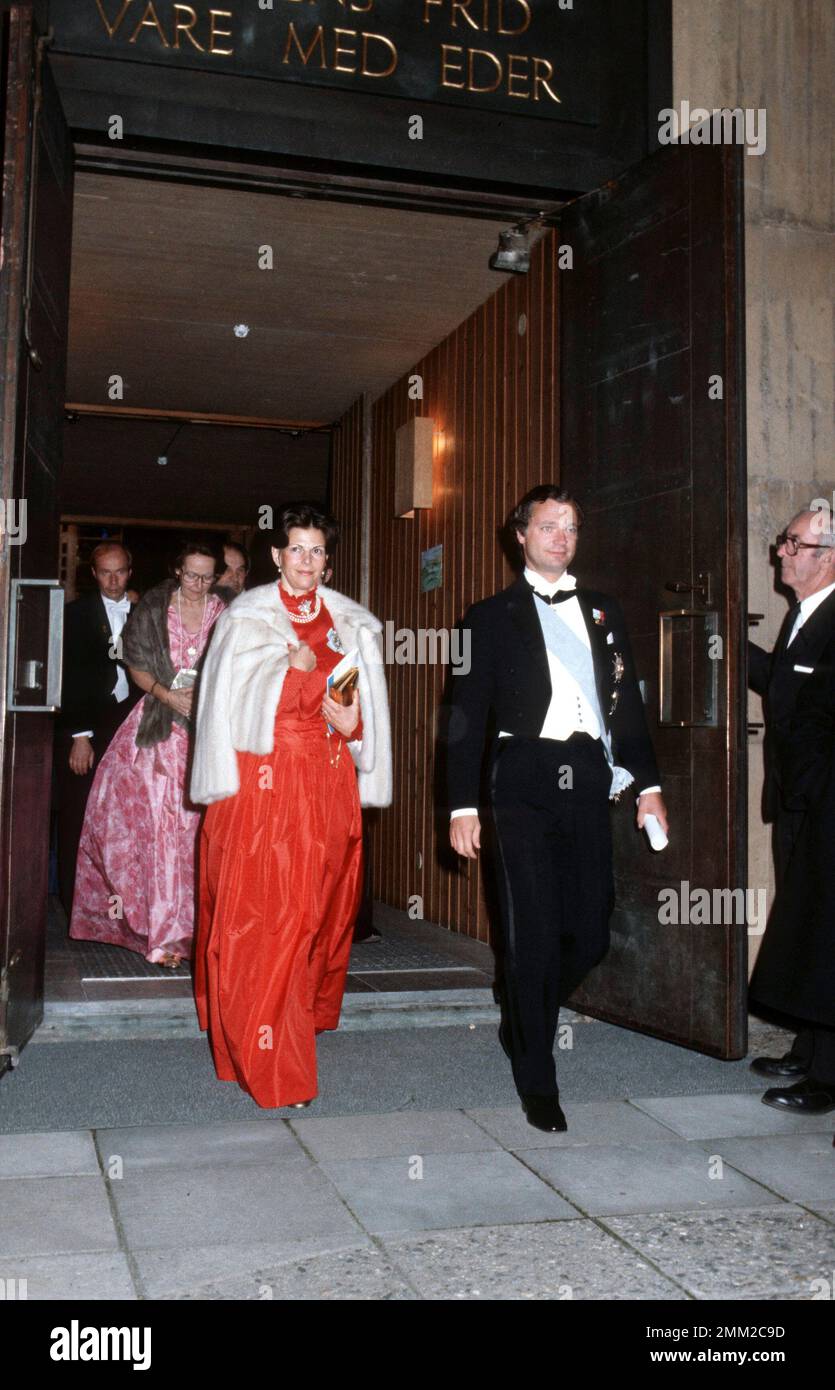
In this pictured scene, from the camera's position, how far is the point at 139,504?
13.6m

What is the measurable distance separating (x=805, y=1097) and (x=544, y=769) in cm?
125

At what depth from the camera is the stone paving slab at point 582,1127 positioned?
3.41m

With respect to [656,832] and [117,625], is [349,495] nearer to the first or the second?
[117,625]

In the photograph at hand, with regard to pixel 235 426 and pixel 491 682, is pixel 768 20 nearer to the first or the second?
pixel 491 682

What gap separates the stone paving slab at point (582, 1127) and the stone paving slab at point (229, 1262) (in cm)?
83

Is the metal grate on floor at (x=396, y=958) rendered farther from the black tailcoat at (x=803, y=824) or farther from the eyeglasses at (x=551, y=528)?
the eyeglasses at (x=551, y=528)

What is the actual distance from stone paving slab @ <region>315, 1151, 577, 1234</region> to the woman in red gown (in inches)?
22.9

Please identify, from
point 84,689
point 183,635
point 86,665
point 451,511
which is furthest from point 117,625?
point 451,511

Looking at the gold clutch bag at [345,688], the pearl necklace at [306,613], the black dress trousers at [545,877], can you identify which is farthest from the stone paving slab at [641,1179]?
the pearl necklace at [306,613]

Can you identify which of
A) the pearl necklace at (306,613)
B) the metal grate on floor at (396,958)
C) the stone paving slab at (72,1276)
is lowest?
the stone paving slab at (72,1276)

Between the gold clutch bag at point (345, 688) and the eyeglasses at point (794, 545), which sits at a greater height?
the eyeglasses at point (794, 545)

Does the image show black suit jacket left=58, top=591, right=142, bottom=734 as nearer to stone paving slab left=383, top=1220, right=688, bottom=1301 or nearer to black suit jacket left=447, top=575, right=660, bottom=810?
black suit jacket left=447, top=575, right=660, bottom=810

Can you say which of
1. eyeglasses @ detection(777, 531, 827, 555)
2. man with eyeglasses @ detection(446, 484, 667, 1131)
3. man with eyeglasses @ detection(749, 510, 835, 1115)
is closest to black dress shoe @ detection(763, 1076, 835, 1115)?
man with eyeglasses @ detection(749, 510, 835, 1115)
